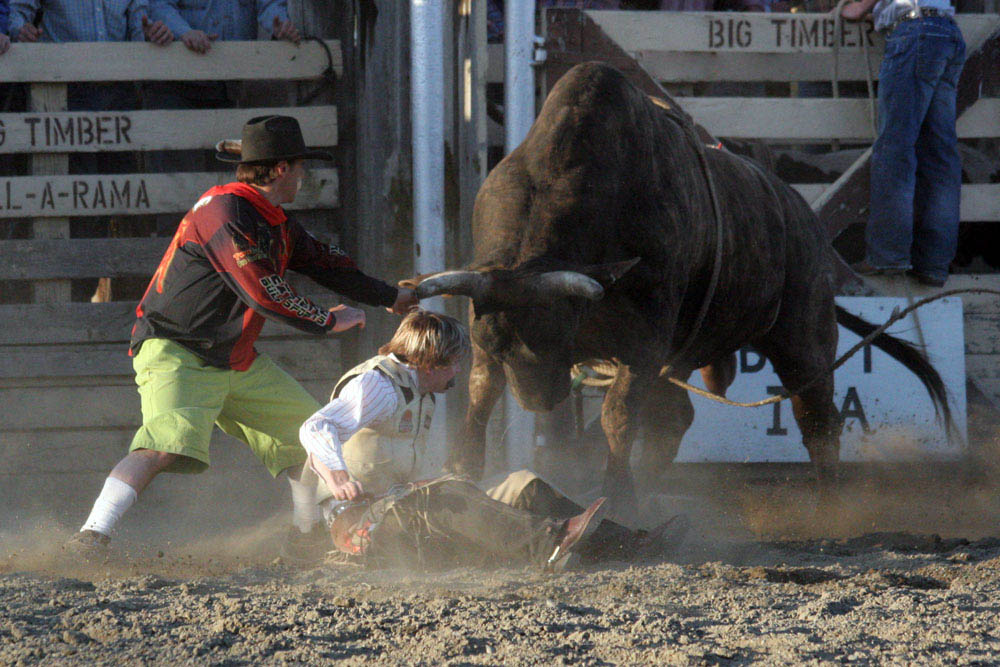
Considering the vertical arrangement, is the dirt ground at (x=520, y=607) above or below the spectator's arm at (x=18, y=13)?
below

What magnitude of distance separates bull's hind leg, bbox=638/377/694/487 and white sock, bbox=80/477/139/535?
2.75 metres

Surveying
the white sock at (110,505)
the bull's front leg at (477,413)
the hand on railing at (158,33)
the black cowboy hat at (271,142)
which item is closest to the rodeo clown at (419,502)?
the bull's front leg at (477,413)


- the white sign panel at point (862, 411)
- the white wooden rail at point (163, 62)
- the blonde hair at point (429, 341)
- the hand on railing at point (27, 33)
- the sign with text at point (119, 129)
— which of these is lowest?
the white sign panel at point (862, 411)

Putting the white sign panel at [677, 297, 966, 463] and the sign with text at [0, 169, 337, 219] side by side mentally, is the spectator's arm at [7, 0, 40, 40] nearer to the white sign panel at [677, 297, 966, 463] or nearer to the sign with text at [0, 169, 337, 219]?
the sign with text at [0, 169, 337, 219]

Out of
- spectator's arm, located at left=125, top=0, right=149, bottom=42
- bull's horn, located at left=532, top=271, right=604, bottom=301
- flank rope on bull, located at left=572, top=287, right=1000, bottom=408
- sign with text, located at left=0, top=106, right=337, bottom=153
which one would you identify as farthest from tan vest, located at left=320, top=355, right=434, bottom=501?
spectator's arm, located at left=125, top=0, right=149, bottom=42

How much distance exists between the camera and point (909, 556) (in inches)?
155

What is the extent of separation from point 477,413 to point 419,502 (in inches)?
32.5

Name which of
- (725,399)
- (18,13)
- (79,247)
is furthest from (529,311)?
(18,13)

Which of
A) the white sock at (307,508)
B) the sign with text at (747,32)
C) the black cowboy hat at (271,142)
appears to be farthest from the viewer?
the sign with text at (747,32)

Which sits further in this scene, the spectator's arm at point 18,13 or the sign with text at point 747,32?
the sign with text at point 747,32

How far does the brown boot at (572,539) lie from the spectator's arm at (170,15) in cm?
366

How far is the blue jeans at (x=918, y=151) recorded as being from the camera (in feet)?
20.1

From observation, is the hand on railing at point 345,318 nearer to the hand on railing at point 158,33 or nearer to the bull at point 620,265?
the bull at point 620,265

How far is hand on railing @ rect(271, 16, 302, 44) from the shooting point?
5906mm
